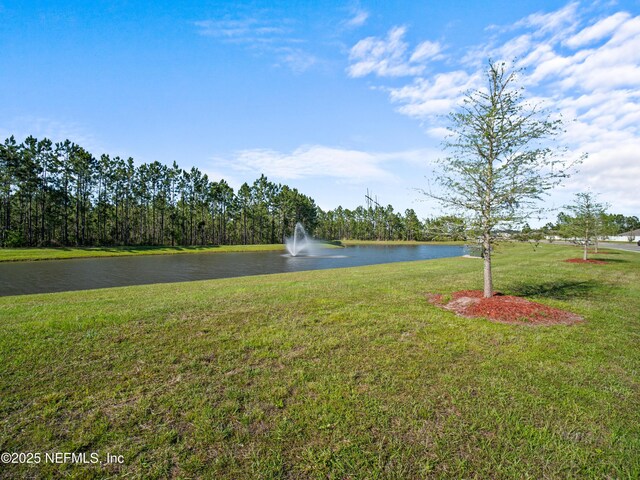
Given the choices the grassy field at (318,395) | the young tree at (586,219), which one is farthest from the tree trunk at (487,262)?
the young tree at (586,219)

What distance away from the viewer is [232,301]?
9.36 metres

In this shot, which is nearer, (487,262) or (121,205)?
(487,262)

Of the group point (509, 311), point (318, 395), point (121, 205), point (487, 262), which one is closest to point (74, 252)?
point (121, 205)

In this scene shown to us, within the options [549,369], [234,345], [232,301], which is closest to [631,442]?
[549,369]

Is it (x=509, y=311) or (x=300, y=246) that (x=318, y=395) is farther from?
(x=300, y=246)

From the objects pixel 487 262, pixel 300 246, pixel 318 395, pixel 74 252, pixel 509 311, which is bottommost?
pixel 318 395

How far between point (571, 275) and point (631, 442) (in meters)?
16.1

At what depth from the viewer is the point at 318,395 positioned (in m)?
4.28

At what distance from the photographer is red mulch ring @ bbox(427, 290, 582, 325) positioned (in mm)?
7734

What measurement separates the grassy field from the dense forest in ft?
176

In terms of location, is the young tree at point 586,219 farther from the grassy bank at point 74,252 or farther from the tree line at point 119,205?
the tree line at point 119,205

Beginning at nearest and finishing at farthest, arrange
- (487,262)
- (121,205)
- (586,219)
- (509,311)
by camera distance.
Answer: (509,311) → (487,262) → (586,219) → (121,205)

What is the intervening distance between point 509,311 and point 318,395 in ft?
21.1

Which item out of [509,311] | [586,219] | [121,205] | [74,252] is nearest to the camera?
[509,311]
